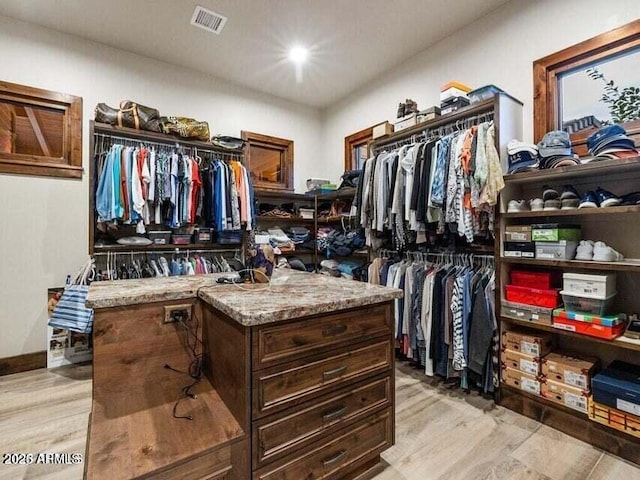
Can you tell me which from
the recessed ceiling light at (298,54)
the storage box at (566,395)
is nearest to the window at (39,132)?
the recessed ceiling light at (298,54)

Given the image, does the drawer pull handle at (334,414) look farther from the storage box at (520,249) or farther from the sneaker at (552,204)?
the sneaker at (552,204)

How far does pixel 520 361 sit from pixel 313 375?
1.62m

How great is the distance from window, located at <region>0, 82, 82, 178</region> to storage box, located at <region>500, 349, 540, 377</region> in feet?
12.8

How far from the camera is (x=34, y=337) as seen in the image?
283 centimetres

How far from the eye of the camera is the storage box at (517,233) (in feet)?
6.94

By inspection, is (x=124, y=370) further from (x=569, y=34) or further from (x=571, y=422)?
(x=569, y=34)

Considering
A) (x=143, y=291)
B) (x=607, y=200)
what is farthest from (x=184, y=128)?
(x=607, y=200)

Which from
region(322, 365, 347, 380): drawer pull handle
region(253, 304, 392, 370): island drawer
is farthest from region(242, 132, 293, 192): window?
region(322, 365, 347, 380): drawer pull handle

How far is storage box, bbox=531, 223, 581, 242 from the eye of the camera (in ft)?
6.48

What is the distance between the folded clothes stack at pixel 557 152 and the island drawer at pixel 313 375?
1.55 meters

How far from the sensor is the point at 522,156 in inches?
84.1

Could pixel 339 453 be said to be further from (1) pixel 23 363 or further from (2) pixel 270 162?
(2) pixel 270 162

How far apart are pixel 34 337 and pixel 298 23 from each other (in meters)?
3.64

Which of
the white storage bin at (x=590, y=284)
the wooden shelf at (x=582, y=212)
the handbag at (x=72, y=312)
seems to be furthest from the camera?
the handbag at (x=72, y=312)
